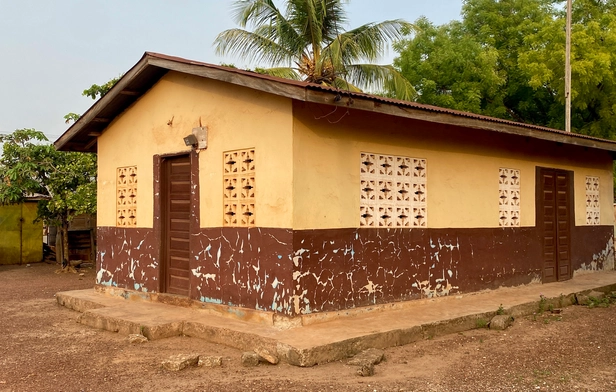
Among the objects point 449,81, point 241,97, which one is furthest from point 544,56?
Answer: point 241,97

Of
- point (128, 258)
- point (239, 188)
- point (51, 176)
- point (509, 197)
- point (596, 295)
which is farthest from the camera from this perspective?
point (51, 176)

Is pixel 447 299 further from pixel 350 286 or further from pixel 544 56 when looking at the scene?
pixel 544 56

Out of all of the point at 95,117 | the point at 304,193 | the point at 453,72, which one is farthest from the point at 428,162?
the point at 453,72

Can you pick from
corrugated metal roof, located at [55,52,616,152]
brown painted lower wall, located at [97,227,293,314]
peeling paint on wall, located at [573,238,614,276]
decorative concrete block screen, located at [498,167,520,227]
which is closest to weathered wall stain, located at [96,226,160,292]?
brown painted lower wall, located at [97,227,293,314]

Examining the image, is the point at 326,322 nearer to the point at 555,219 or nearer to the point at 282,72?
the point at 555,219

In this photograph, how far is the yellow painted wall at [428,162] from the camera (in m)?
7.19

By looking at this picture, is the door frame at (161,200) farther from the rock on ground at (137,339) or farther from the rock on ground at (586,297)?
the rock on ground at (586,297)

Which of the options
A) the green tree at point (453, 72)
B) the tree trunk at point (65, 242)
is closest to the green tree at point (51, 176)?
the tree trunk at point (65, 242)

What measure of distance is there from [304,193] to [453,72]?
55.0ft

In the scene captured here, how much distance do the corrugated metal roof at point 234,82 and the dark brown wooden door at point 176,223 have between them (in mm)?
1374

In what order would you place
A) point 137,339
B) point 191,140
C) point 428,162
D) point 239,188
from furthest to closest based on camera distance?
point 428,162
point 191,140
point 239,188
point 137,339

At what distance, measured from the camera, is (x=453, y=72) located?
2214 cm

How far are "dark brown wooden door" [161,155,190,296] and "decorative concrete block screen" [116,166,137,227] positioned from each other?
84 cm

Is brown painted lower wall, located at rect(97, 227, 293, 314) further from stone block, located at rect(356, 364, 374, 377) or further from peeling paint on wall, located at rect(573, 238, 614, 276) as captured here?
peeling paint on wall, located at rect(573, 238, 614, 276)
